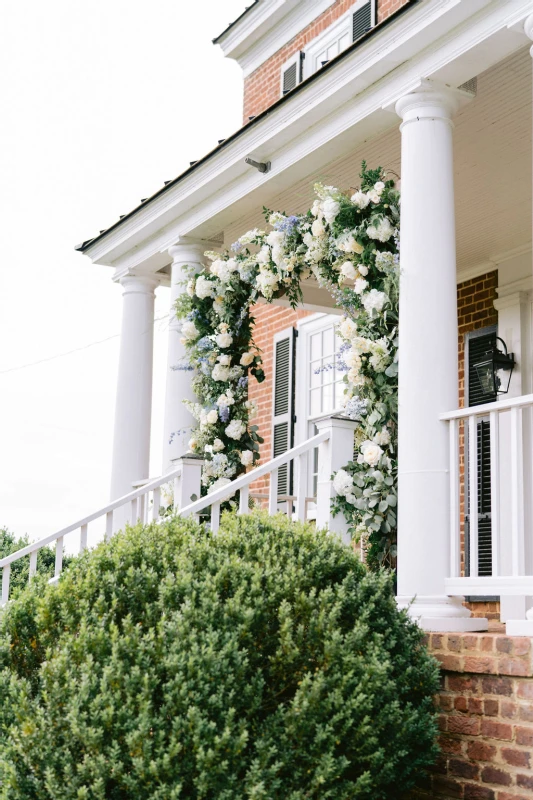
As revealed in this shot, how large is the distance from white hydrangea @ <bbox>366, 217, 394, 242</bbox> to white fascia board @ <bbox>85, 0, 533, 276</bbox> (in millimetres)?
719

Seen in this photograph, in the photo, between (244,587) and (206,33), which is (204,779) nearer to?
(244,587)

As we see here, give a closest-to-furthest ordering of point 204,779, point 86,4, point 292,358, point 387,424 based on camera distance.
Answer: point 204,779
point 387,424
point 292,358
point 86,4

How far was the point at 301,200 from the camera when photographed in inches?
302

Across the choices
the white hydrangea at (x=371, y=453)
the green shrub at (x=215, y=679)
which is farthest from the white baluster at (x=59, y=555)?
the white hydrangea at (x=371, y=453)

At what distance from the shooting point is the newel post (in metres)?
5.82

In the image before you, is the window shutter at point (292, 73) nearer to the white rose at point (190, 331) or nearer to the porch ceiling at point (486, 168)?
the porch ceiling at point (486, 168)

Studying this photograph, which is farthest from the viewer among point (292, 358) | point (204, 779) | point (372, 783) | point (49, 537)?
point (292, 358)

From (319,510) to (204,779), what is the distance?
2.77 meters

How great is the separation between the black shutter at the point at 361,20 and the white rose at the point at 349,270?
4.92 metres

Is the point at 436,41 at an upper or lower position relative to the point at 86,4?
lower

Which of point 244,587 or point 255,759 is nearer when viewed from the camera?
point 255,759

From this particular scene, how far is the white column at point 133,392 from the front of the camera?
28.5 ft

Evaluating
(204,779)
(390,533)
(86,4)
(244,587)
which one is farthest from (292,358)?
(86,4)

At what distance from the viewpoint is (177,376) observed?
26.8 ft
